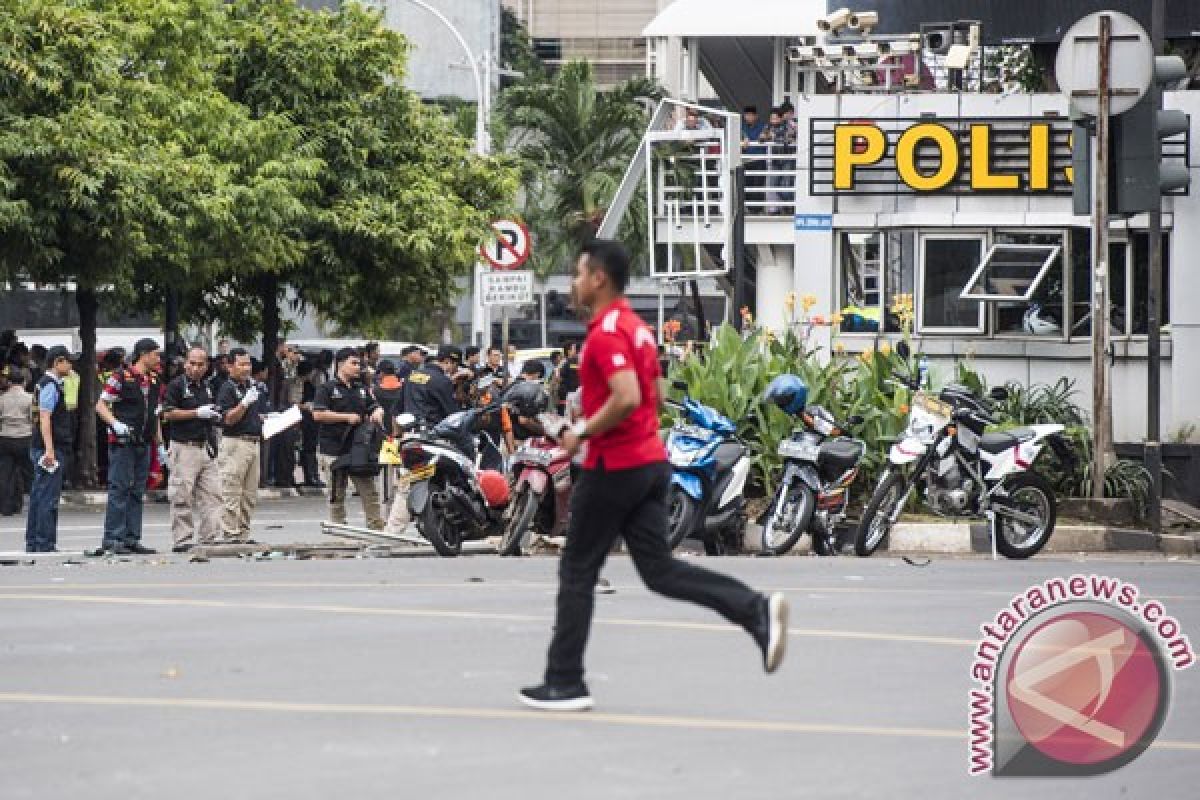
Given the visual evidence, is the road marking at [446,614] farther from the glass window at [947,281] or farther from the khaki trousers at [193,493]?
the glass window at [947,281]

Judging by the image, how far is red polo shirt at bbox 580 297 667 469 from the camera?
8.96m

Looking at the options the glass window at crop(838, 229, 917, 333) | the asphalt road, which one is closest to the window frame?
the glass window at crop(838, 229, 917, 333)

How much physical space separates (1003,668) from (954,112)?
1624cm

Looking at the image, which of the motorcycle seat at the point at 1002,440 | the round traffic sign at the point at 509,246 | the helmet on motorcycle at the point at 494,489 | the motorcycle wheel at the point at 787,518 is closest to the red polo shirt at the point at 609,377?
the helmet on motorcycle at the point at 494,489

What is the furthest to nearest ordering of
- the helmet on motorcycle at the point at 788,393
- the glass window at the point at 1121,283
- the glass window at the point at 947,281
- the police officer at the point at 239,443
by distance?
1. the glass window at the point at 947,281
2. the glass window at the point at 1121,283
3. the police officer at the point at 239,443
4. the helmet on motorcycle at the point at 788,393

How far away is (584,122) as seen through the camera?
57.4 m

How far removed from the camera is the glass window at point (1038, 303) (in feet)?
81.0

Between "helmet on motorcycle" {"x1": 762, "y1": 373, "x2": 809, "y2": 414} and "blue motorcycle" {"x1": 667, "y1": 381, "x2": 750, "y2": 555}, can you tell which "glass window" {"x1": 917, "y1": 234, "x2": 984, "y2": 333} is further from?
"blue motorcycle" {"x1": 667, "y1": 381, "x2": 750, "y2": 555}

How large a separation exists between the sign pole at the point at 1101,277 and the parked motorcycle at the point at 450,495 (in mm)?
5414

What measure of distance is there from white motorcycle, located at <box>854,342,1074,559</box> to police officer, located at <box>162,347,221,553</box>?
5380mm

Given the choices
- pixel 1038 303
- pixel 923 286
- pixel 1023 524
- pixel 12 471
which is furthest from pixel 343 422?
pixel 1038 303

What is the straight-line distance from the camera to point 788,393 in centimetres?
1841

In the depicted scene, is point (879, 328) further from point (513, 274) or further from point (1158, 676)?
point (1158, 676)

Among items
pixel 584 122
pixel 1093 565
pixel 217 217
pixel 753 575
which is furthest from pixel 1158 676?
pixel 584 122
